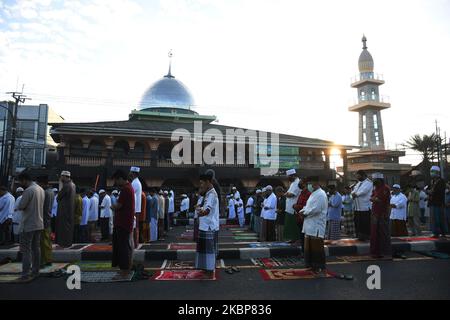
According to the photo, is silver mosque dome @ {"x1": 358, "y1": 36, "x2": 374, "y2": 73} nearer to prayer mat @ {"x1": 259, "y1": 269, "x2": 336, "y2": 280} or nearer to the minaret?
the minaret

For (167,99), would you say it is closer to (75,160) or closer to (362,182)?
(75,160)

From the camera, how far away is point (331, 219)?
8.41m

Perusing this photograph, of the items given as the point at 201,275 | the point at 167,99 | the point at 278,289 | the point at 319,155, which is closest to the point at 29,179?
the point at 201,275

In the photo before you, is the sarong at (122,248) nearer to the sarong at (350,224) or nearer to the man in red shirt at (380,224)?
the man in red shirt at (380,224)

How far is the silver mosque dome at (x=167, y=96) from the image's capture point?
2778 cm

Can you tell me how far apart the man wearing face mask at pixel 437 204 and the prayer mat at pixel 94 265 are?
25.3 feet

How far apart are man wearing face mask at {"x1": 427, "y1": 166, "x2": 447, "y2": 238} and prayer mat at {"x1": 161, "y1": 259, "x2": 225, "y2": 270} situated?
18.6ft

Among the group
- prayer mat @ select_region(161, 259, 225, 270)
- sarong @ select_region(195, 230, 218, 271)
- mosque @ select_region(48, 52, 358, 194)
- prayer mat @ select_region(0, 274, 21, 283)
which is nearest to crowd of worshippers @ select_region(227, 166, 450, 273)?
sarong @ select_region(195, 230, 218, 271)

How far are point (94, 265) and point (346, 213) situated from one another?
24.1 feet

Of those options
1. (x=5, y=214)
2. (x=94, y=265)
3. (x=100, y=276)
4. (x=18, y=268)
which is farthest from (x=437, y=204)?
(x=5, y=214)

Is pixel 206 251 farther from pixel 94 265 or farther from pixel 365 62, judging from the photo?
pixel 365 62

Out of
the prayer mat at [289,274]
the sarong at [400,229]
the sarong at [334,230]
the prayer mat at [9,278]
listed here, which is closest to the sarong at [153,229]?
the prayer mat at [9,278]

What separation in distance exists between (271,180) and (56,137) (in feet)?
45.3

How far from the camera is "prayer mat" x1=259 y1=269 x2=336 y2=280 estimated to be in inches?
194
